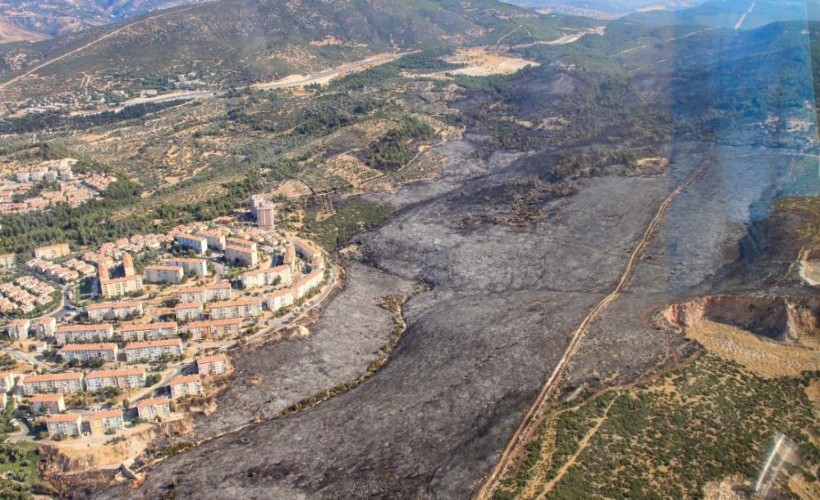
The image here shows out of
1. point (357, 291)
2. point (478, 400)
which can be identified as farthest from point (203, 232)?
point (478, 400)

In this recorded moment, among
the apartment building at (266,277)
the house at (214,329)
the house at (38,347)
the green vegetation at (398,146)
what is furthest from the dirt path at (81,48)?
the house at (214,329)

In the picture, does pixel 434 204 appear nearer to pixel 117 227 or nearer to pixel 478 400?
pixel 117 227

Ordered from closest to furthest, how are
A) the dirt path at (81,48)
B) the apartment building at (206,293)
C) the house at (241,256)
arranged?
1. the apartment building at (206,293)
2. the house at (241,256)
3. the dirt path at (81,48)

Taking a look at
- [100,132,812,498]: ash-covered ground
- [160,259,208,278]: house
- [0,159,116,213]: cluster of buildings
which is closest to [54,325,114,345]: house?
[100,132,812,498]: ash-covered ground

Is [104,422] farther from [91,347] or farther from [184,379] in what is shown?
[91,347]

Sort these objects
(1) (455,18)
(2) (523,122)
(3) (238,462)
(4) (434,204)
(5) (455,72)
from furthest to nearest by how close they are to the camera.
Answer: (1) (455,18) < (5) (455,72) < (2) (523,122) < (4) (434,204) < (3) (238,462)

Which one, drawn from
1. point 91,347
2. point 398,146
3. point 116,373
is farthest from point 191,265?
point 398,146

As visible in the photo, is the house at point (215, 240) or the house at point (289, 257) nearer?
the house at point (289, 257)

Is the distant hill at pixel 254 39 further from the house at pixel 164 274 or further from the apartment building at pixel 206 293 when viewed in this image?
the apartment building at pixel 206 293
